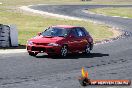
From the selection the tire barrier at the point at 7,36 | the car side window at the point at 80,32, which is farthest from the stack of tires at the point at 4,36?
the car side window at the point at 80,32

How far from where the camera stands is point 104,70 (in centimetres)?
1855

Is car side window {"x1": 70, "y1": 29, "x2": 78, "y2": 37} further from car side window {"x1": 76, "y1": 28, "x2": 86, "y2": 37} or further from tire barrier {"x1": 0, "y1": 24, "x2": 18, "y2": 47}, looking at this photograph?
tire barrier {"x1": 0, "y1": 24, "x2": 18, "y2": 47}

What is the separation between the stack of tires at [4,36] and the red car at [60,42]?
349 cm

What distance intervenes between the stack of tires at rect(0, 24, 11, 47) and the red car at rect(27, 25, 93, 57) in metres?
3.49

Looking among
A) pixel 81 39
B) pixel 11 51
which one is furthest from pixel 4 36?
pixel 81 39

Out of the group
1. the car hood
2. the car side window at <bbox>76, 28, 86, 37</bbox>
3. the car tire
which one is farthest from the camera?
the car side window at <bbox>76, 28, 86, 37</bbox>

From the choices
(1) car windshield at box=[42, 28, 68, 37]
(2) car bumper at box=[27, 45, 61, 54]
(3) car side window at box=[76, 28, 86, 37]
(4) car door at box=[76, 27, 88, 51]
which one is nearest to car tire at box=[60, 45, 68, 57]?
(2) car bumper at box=[27, 45, 61, 54]

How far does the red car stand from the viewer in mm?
22359

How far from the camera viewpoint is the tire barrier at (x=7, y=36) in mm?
26564

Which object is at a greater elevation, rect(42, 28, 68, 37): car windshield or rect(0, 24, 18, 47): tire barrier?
rect(42, 28, 68, 37): car windshield

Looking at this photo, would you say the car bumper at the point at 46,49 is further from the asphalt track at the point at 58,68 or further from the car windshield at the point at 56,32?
the car windshield at the point at 56,32

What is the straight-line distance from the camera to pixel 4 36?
26.7 metres

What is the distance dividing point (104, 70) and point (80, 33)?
6404mm

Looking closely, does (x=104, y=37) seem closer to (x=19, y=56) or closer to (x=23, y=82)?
(x=19, y=56)
